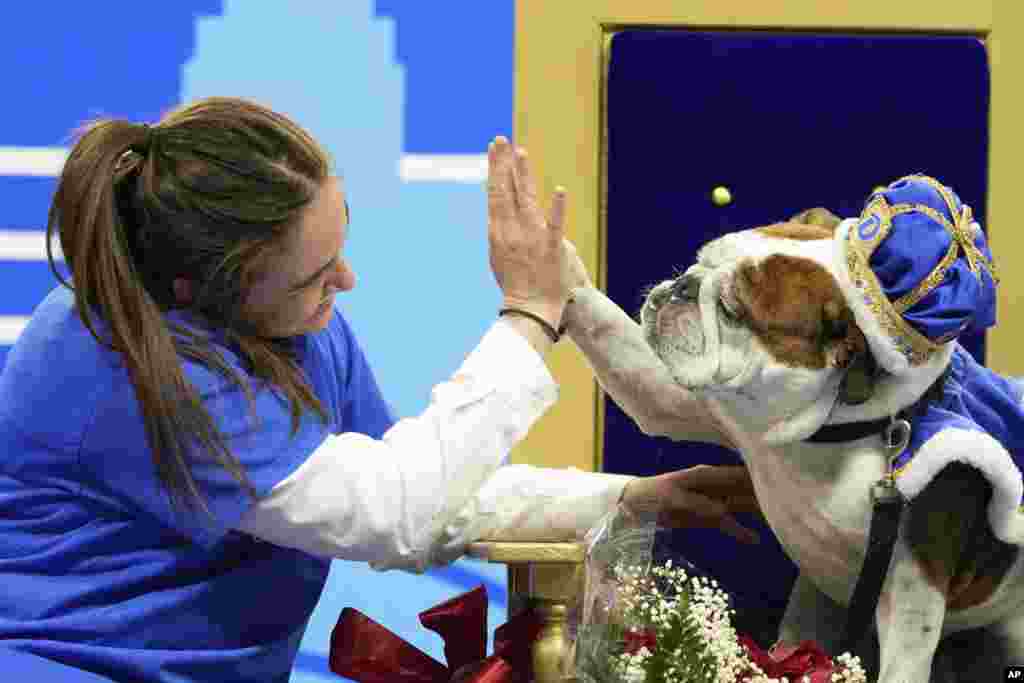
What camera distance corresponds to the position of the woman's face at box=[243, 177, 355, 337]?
57.7 inches

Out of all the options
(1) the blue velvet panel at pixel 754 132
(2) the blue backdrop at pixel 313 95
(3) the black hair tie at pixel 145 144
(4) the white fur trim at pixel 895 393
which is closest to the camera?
(4) the white fur trim at pixel 895 393

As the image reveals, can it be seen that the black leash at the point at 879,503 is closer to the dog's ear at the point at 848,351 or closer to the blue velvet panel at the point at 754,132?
the dog's ear at the point at 848,351

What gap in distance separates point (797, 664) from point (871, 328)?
1.03ft

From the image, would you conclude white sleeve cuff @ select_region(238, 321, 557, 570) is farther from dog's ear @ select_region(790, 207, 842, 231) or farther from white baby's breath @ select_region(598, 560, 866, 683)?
dog's ear @ select_region(790, 207, 842, 231)

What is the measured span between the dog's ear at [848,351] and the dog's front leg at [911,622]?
15 cm

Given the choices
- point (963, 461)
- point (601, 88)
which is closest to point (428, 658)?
point (963, 461)

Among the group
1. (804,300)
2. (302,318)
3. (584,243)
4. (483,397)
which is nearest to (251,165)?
(302,318)

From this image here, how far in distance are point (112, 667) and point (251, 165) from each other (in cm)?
51

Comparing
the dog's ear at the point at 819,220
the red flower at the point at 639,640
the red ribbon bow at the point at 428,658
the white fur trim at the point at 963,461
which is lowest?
the red ribbon bow at the point at 428,658

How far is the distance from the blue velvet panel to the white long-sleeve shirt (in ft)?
1.90

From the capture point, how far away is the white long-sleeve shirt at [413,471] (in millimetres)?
1422

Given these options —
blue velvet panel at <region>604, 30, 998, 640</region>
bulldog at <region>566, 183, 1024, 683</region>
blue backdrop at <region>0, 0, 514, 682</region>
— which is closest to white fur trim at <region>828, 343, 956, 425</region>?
bulldog at <region>566, 183, 1024, 683</region>

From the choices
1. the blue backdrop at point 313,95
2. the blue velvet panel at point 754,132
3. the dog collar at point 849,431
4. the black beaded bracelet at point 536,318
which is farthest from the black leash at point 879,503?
the blue backdrop at point 313,95

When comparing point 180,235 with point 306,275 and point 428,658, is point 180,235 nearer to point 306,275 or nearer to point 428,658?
point 306,275
